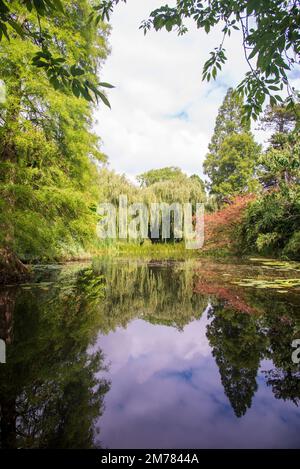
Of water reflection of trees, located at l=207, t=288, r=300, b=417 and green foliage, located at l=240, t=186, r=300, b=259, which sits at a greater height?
green foliage, located at l=240, t=186, r=300, b=259

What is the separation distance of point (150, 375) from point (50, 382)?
0.65 metres

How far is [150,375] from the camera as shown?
1954 millimetres

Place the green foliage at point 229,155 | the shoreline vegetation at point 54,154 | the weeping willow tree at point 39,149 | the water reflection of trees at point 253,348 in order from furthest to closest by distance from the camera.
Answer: the green foliage at point 229,155 < the weeping willow tree at point 39,149 < the shoreline vegetation at point 54,154 < the water reflection of trees at point 253,348

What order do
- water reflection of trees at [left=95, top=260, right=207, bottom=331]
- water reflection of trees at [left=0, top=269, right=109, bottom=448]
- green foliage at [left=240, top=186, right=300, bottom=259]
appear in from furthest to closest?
1. green foliage at [left=240, top=186, right=300, bottom=259]
2. water reflection of trees at [left=95, top=260, right=207, bottom=331]
3. water reflection of trees at [left=0, top=269, right=109, bottom=448]

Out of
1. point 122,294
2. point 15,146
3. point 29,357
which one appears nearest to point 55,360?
point 29,357

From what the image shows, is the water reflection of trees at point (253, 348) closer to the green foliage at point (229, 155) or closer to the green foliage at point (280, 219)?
the green foliage at point (280, 219)

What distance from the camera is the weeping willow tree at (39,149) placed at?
4789 mm

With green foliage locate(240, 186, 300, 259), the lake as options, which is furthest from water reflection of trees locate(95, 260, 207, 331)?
green foliage locate(240, 186, 300, 259)

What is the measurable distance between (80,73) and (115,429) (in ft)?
5.39

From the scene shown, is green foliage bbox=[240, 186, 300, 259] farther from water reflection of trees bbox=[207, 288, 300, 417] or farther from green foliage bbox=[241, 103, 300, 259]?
water reflection of trees bbox=[207, 288, 300, 417]

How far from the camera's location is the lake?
51.7 inches

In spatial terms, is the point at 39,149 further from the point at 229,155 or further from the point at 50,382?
the point at 229,155

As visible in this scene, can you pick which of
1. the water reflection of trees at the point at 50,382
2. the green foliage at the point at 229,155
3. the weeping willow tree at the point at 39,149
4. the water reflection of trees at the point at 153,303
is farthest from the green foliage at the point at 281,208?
the green foliage at the point at 229,155

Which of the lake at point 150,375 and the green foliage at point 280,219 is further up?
the green foliage at point 280,219
